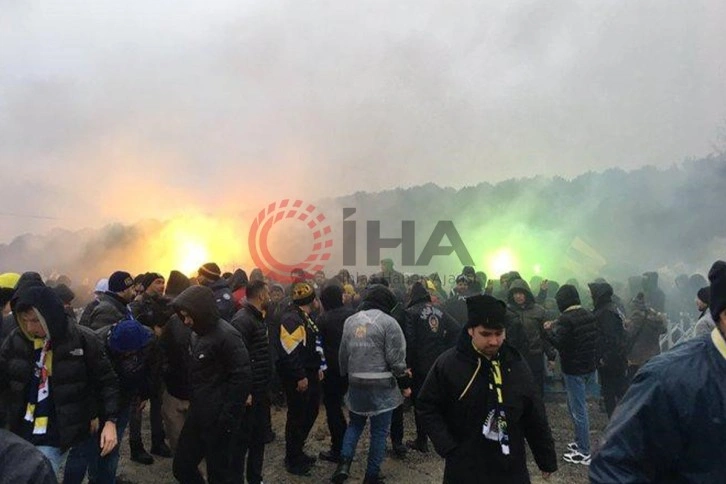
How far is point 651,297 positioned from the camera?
10266mm

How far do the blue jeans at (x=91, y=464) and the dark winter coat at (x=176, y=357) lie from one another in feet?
2.24

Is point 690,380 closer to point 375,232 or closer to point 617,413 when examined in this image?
point 617,413

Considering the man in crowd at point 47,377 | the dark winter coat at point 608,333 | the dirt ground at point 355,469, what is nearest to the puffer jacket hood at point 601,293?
the dark winter coat at point 608,333

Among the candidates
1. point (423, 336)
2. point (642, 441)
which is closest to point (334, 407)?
point (423, 336)

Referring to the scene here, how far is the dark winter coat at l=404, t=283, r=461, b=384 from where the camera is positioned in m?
5.89

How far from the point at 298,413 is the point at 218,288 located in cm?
173

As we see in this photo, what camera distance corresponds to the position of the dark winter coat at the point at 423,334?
5.89m

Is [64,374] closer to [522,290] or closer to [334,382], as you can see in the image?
[334,382]

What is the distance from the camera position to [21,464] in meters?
1.31

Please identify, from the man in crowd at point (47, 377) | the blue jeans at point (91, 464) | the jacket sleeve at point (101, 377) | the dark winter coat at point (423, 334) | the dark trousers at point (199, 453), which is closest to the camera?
the man in crowd at point (47, 377)

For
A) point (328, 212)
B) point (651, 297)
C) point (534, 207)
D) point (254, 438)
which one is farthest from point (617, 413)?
point (328, 212)

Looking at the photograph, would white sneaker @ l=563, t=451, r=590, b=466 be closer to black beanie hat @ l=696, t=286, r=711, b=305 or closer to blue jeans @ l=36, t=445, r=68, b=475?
black beanie hat @ l=696, t=286, r=711, b=305

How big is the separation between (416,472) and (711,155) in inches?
885

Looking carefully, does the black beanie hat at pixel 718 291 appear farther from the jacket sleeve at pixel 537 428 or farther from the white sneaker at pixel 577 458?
the white sneaker at pixel 577 458
